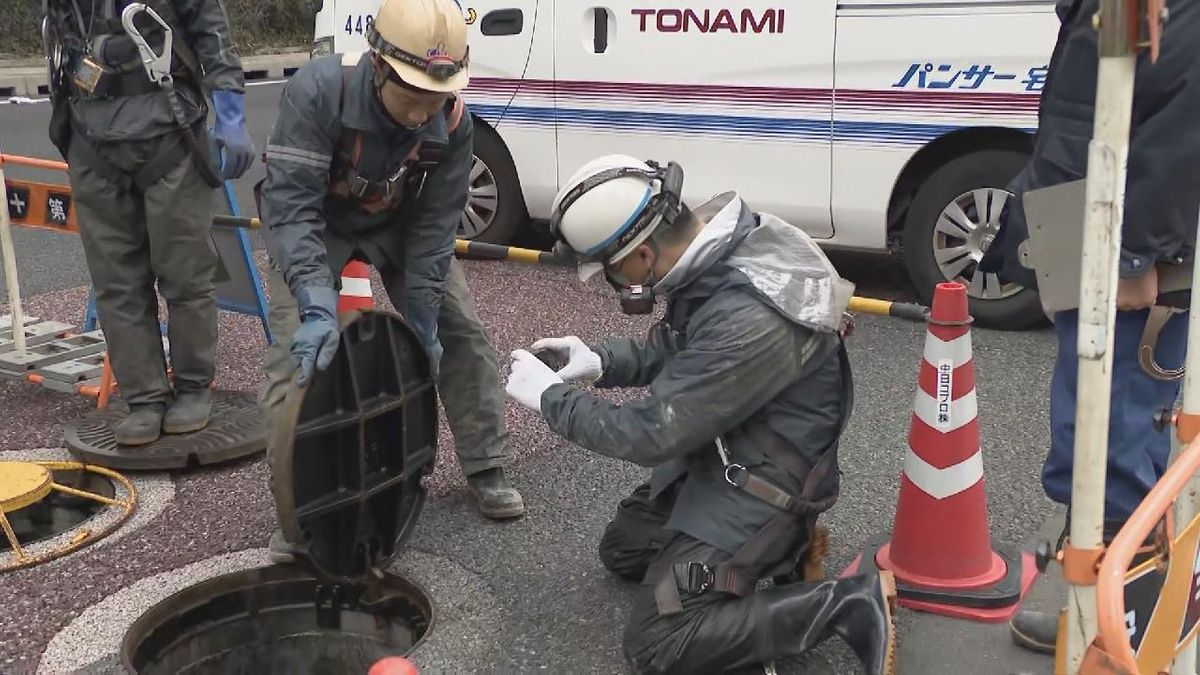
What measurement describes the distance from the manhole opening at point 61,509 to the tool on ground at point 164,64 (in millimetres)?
1157

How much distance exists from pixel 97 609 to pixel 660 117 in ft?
13.2

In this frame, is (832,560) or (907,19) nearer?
(832,560)

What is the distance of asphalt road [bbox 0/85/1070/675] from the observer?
3254 mm

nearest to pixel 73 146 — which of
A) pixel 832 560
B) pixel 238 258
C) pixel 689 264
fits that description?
pixel 238 258

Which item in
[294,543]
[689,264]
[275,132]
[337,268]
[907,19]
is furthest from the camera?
[907,19]

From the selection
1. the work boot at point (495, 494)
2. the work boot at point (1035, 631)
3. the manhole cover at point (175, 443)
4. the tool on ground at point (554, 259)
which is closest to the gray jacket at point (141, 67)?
the tool on ground at point (554, 259)

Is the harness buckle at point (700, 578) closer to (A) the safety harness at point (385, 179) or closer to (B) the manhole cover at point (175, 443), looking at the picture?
(A) the safety harness at point (385, 179)

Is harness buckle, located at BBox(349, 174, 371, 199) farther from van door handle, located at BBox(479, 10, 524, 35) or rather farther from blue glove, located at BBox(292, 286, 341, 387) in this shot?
van door handle, located at BBox(479, 10, 524, 35)

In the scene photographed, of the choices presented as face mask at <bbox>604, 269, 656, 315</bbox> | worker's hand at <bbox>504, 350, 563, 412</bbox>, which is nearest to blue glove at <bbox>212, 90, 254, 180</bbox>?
worker's hand at <bbox>504, 350, 563, 412</bbox>

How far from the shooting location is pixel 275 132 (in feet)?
11.4

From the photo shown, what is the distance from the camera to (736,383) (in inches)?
115

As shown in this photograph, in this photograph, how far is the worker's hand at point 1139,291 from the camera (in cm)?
261

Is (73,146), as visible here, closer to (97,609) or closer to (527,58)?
(97,609)

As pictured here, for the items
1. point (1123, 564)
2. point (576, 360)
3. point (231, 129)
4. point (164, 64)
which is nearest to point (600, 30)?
point (231, 129)
